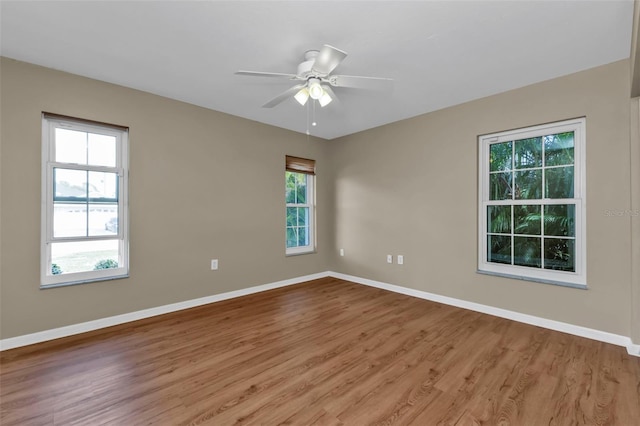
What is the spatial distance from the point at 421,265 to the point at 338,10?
3.16m

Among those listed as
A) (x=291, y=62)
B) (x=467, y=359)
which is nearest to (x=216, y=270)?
(x=291, y=62)

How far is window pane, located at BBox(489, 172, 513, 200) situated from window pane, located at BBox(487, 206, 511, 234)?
130mm

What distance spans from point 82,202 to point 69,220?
0.68ft

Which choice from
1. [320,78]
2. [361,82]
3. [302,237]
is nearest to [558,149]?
[361,82]

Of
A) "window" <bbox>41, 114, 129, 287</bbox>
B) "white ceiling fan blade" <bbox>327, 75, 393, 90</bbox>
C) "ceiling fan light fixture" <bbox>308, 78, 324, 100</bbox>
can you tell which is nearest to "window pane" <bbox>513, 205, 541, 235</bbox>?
"white ceiling fan blade" <bbox>327, 75, 393, 90</bbox>

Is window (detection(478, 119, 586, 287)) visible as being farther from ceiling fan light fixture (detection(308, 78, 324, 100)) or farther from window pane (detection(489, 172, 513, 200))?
ceiling fan light fixture (detection(308, 78, 324, 100))

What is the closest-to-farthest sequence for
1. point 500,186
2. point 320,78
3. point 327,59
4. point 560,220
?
point 327,59 → point 320,78 → point 560,220 → point 500,186

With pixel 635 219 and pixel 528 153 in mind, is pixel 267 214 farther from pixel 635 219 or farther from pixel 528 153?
pixel 635 219

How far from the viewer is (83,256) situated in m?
2.85

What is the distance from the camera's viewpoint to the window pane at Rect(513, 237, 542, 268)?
2986mm

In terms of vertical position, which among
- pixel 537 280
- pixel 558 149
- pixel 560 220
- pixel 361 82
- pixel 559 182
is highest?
pixel 361 82

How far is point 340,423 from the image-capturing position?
1577mm

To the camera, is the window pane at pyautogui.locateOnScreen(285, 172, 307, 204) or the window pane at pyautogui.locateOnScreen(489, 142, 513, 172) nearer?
the window pane at pyautogui.locateOnScreen(489, 142, 513, 172)

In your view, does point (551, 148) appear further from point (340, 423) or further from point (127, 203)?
point (127, 203)
